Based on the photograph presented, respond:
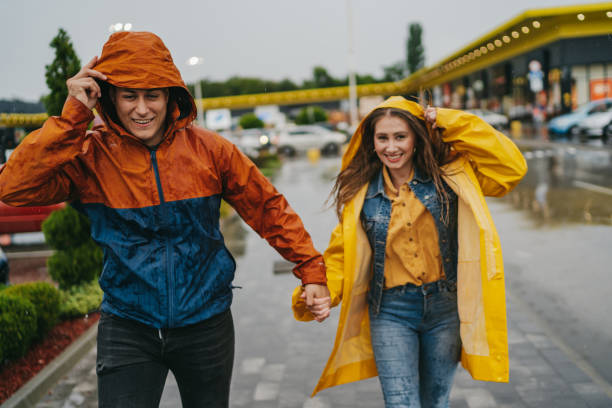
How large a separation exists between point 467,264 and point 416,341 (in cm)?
46

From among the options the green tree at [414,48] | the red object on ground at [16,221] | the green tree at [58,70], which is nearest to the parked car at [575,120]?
the red object on ground at [16,221]

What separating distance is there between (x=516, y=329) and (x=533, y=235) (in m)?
4.15

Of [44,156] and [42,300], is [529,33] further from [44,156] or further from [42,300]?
[44,156]

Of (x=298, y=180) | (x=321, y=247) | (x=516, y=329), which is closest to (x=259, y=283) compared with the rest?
(x=321, y=247)

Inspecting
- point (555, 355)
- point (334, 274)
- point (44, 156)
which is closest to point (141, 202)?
point (44, 156)

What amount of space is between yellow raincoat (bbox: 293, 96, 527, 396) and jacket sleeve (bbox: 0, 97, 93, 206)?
1185 mm

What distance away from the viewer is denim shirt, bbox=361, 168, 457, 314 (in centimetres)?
284

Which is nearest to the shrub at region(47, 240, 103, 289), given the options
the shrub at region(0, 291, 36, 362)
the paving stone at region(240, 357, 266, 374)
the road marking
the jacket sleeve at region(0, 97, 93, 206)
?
the shrub at region(0, 291, 36, 362)

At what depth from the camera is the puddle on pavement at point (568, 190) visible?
1031 cm

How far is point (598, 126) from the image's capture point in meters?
25.6

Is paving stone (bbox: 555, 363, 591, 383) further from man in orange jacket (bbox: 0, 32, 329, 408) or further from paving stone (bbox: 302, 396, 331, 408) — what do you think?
man in orange jacket (bbox: 0, 32, 329, 408)

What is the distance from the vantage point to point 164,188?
7.63ft

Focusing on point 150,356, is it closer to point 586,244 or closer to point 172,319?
point 172,319

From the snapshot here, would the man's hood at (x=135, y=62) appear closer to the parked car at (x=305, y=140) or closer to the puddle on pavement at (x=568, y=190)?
the puddle on pavement at (x=568, y=190)
